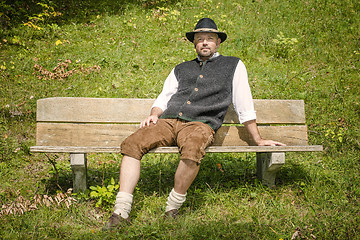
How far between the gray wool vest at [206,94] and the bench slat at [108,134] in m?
0.42

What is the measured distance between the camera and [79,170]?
133 inches

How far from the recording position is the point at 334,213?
3.15 meters

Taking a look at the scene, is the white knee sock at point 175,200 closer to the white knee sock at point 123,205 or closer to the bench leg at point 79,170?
the white knee sock at point 123,205

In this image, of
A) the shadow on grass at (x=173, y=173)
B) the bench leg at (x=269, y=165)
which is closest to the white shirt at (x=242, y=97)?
the bench leg at (x=269, y=165)

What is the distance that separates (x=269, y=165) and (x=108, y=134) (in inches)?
75.6

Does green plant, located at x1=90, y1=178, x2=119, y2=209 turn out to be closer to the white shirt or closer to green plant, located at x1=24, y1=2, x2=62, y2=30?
the white shirt

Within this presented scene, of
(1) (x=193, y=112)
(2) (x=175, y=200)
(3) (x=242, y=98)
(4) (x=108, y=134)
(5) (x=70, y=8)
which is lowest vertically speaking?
(2) (x=175, y=200)

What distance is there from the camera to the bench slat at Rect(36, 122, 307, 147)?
3771 mm

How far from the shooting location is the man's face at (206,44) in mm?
3787

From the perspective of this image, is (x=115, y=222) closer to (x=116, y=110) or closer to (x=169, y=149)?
(x=169, y=149)

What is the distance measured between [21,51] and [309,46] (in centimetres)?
621

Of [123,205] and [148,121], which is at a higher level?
[148,121]

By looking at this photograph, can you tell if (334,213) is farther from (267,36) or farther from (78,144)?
(267,36)

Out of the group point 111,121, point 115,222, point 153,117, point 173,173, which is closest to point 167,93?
point 153,117
